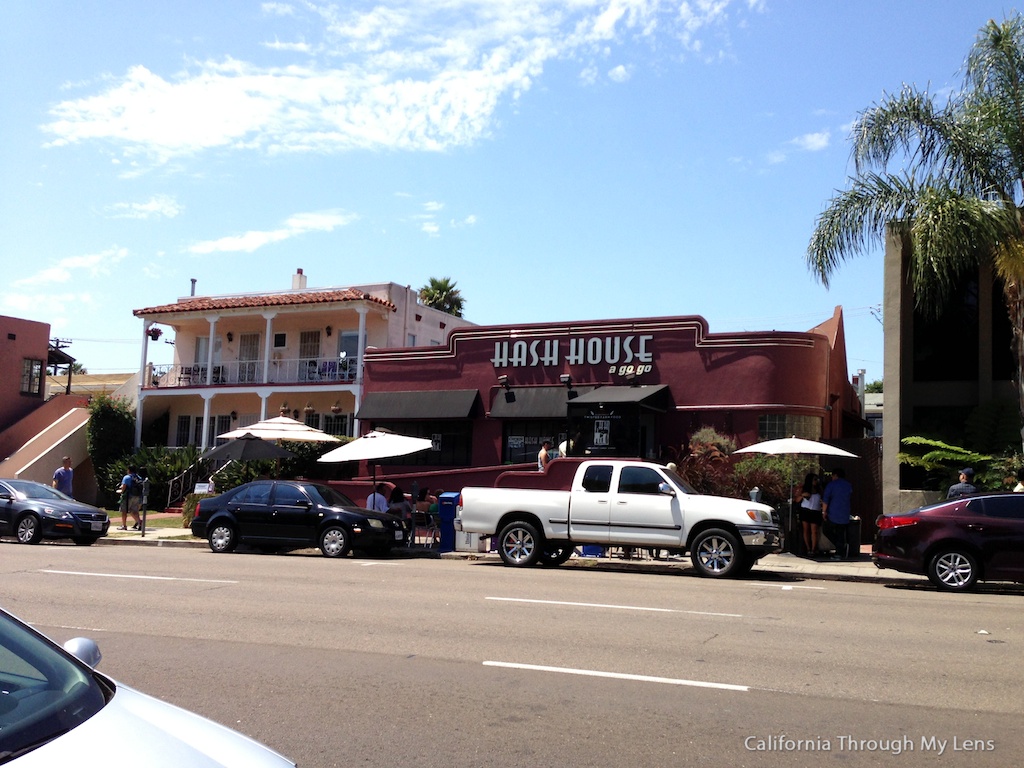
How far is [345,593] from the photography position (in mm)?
11906

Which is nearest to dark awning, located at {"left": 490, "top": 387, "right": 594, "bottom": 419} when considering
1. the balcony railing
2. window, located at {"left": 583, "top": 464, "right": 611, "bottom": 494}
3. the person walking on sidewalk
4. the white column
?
the balcony railing

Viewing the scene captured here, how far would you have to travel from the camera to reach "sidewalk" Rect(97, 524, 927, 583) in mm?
15594

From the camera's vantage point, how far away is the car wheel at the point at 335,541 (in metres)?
17.3

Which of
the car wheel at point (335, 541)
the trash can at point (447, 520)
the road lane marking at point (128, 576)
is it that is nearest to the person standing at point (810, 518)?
the trash can at point (447, 520)

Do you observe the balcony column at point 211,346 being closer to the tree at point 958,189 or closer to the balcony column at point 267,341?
the balcony column at point 267,341

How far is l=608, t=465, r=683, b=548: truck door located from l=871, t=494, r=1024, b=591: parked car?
315cm

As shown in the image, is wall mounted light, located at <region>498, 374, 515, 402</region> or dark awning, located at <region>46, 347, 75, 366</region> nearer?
wall mounted light, located at <region>498, 374, 515, 402</region>

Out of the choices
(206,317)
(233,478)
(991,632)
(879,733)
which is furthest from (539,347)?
(879,733)

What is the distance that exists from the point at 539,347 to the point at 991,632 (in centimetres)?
1630

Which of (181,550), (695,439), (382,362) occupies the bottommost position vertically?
(181,550)

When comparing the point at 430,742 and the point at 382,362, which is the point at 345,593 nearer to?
the point at 430,742

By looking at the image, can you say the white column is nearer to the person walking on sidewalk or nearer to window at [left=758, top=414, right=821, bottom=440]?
the person walking on sidewalk

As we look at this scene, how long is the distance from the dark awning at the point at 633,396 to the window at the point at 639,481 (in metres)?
6.81

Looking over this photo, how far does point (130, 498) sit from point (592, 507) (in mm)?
13785
